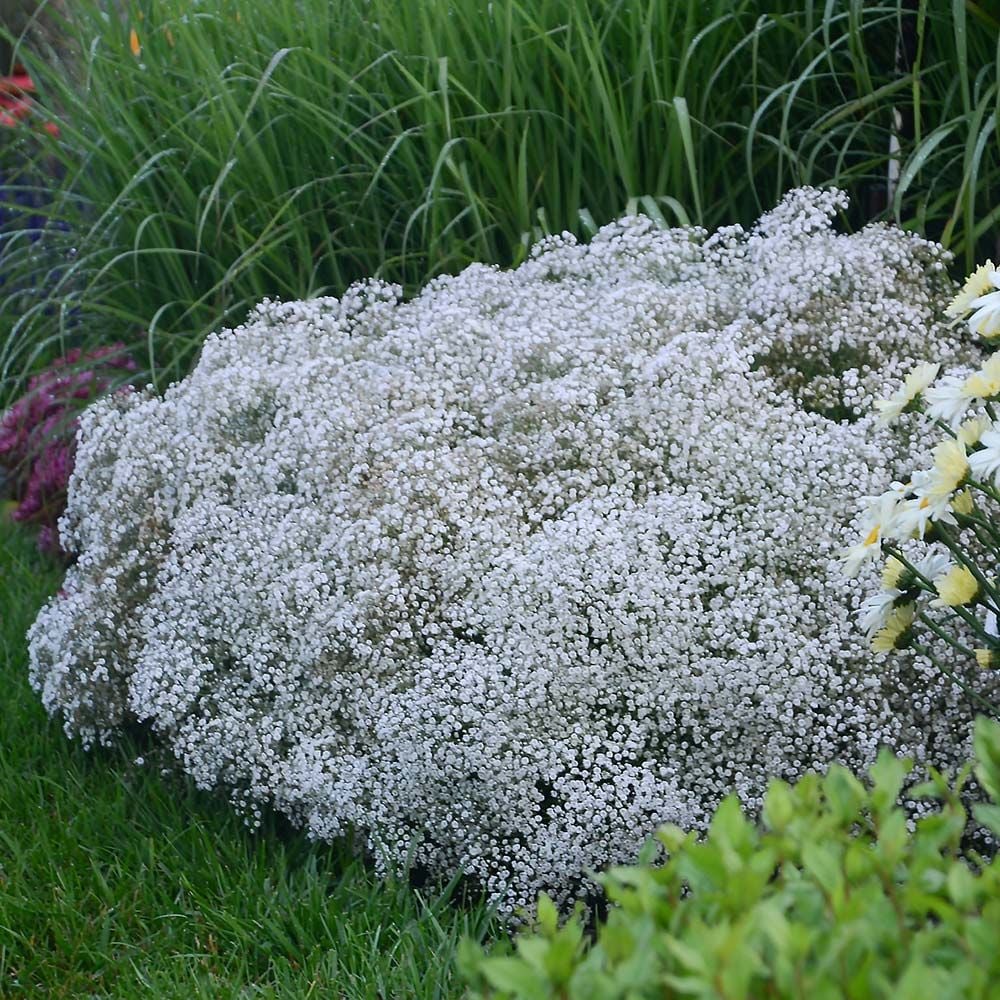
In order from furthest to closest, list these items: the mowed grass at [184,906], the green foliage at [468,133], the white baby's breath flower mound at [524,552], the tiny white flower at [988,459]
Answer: the green foliage at [468,133], the white baby's breath flower mound at [524,552], the mowed grass at [184,906], the tiny white flower at [988,459]

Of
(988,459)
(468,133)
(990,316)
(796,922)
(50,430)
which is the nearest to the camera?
(796,922)

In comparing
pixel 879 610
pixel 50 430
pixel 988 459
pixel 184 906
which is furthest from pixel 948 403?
pixel 50 430

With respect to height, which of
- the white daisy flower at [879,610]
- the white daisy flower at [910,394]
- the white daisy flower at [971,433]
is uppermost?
the white daisy flower at [971,433]

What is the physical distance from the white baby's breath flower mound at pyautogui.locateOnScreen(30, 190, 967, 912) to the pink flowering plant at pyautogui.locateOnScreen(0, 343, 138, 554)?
84 cm

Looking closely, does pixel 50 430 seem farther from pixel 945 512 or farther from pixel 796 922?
pixel 796 922

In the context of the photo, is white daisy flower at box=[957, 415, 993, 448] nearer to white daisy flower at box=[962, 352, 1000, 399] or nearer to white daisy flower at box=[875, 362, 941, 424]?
white daisy flower at box=[962, 352, 1000, 399]

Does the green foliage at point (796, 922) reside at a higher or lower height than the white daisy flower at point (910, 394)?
higher

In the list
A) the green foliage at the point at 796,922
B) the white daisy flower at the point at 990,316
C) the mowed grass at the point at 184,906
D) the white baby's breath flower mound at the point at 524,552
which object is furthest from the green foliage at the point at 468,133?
the green foliage at the point at 796,922

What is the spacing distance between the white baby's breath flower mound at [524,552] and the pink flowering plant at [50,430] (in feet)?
2.77

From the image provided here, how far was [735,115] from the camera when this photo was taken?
3.69 metres

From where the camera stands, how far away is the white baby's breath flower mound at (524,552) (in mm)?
2480

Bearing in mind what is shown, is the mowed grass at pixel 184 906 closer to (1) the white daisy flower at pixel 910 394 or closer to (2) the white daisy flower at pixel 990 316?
(1) the white daisy flower at pixel 910 394

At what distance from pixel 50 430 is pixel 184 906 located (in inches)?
81.7

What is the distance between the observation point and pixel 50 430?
428 cm
